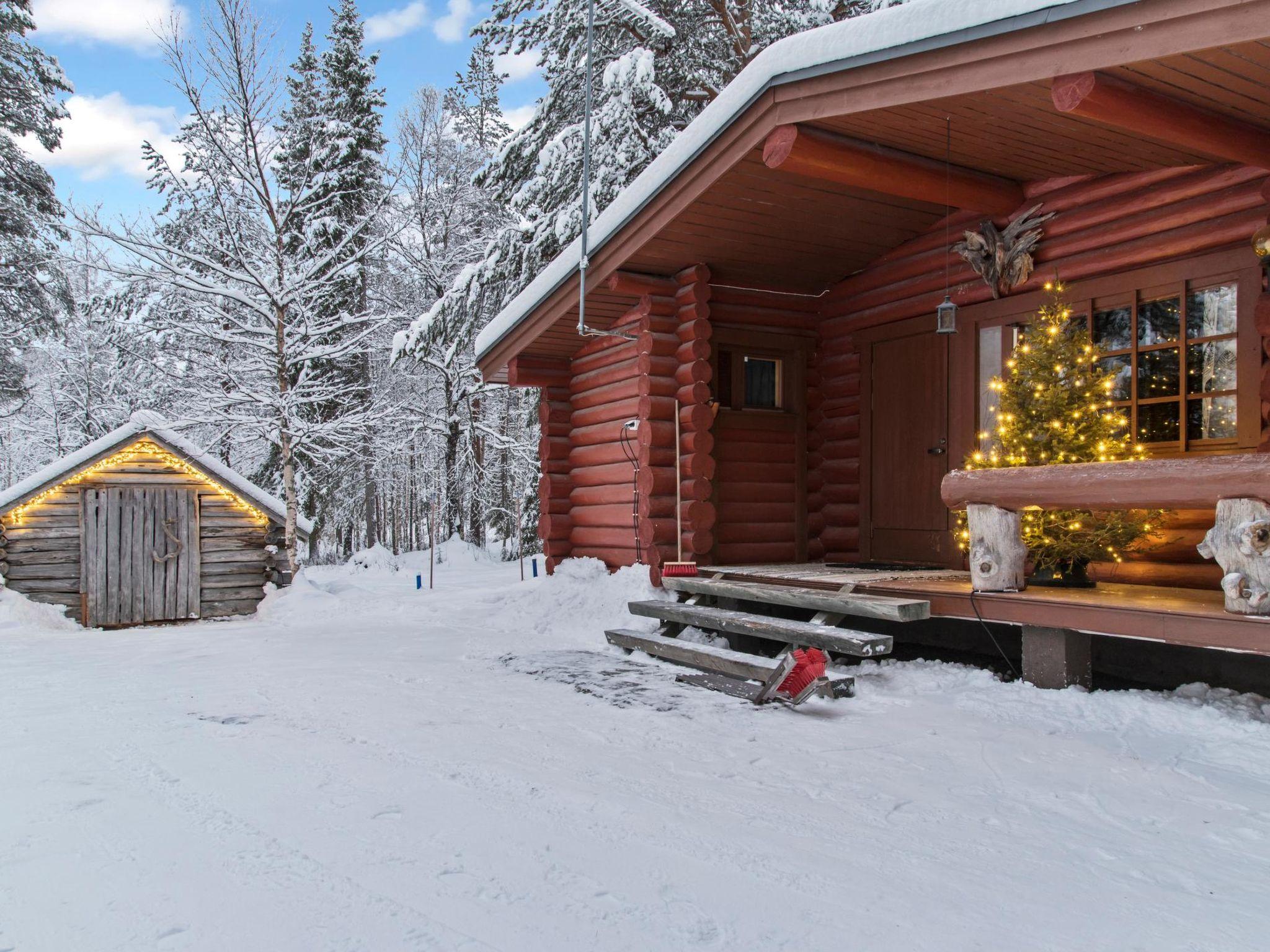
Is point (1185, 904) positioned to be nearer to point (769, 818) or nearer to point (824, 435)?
point (769, 818)

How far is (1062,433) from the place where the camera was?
613cm

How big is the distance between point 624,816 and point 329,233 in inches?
620

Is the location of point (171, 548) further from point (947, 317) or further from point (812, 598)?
point (947, 317)

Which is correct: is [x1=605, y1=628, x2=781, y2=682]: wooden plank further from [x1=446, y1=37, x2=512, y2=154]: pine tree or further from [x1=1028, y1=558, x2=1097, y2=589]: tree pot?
[x1=446, y1=37, x2=512, y2=154]: pine tree

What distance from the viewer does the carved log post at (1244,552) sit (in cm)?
437

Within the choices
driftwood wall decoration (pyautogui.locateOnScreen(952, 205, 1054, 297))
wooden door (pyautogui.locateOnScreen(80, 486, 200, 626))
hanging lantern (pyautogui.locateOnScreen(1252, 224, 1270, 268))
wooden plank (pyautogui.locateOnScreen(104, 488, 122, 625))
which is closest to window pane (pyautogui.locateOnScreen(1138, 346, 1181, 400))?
hanging lantern (pyautogui.locateOnScreen(1252, 224, 1270, 268))

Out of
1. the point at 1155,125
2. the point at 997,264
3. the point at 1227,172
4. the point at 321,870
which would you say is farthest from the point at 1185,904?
the point at 997,264

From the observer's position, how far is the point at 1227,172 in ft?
19.3

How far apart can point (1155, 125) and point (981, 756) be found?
379 cm

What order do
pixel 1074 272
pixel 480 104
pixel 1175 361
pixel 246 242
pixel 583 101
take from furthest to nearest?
pixel 480 104
pixel 583 101
pixel 246 242
pixel 1074 272
pixel 1175 361

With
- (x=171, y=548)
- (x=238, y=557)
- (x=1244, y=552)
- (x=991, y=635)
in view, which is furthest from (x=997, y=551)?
(x=171, y=548)

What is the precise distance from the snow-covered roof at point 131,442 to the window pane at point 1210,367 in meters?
9.95

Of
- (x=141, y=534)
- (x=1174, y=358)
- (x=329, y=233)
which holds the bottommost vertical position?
(x=141, y=534)

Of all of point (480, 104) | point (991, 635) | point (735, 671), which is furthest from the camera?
point (480, 104)
